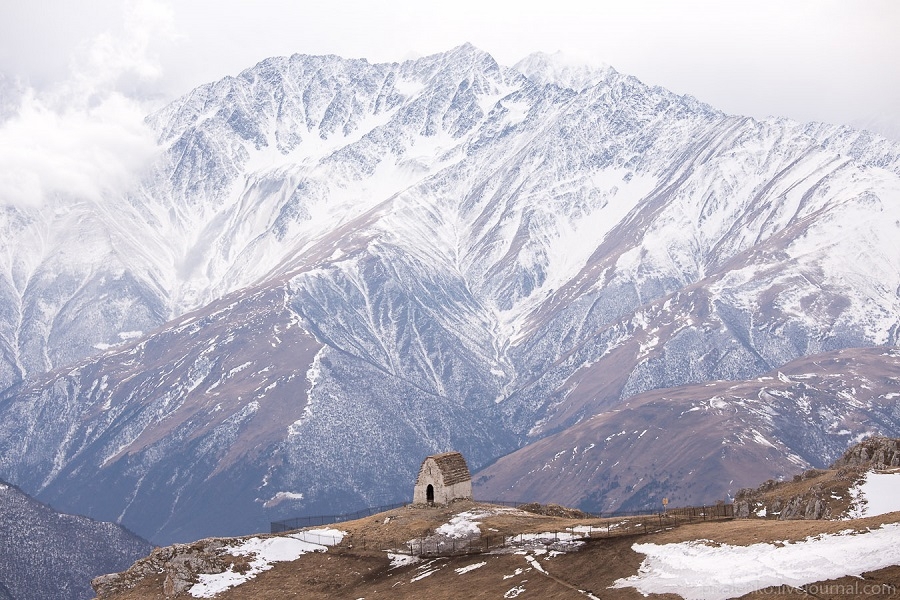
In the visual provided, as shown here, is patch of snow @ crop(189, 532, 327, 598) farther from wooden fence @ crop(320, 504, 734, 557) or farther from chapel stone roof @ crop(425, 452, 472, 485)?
chapel stone roof @ crop(425, 452, 472, 485)

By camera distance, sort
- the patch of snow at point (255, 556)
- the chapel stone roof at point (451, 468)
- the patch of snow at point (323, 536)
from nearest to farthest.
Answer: the patch of snow at point (255, 556), the patch of snow at point (323, 536), the chapel stone roof at point (451, 468)

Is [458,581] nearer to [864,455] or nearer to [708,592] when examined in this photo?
[708,592]

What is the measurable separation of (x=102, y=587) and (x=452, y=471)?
4459 cm

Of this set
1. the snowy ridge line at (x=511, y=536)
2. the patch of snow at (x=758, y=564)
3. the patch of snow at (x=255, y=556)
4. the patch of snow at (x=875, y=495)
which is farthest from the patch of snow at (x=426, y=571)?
the patch of snow at (x=875, y=495)

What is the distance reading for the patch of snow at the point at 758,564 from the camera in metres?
67.4

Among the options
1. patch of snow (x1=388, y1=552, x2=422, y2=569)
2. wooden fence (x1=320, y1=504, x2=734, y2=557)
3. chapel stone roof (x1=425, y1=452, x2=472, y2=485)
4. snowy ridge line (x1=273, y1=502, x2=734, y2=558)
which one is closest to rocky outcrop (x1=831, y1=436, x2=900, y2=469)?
snowy ridge line (x1=273, y1=502, x2=734, y2=558)

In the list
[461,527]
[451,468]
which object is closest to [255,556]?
[461,527]

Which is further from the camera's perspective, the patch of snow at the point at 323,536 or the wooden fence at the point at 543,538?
the patch of snow at the point at 323,536

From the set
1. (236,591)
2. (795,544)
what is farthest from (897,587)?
(236,591)

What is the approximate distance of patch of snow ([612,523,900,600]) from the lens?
6744cm

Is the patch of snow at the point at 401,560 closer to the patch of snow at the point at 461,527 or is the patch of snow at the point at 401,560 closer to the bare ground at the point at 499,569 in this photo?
the bare ground at the point at 499,569

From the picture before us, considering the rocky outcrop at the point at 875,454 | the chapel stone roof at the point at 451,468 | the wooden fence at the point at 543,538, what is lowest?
the wooden fence at the point at 543,538

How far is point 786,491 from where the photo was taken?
122 m

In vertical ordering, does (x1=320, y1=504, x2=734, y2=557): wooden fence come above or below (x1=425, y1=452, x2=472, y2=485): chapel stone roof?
below
